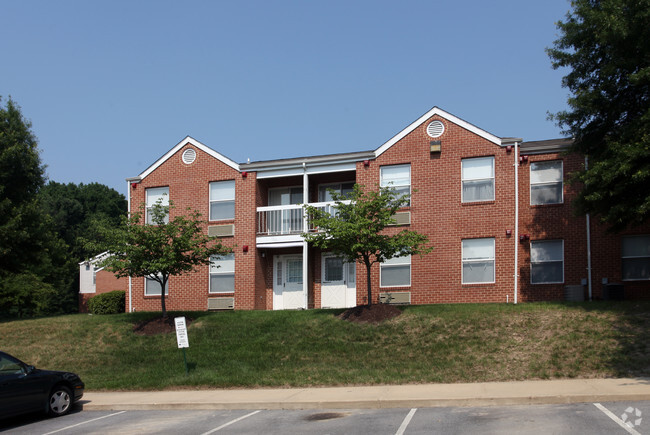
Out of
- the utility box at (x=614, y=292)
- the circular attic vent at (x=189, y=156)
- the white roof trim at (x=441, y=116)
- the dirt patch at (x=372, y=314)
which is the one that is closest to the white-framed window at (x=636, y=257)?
the utility box at (x=614, y=292)

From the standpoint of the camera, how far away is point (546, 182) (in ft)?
71.9

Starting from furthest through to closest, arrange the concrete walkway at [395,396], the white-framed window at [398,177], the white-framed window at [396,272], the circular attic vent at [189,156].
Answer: the circular attic vent at [189,156] → the white-framed window at [398,177] → the white-framed window at [396,272] → the concrete walkway at [395,396]

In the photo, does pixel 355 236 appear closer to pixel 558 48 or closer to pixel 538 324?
pixel 538 324

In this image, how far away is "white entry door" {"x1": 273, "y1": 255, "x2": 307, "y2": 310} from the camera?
2489cm

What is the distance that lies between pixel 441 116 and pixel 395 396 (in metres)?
12.7

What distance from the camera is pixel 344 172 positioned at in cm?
2523

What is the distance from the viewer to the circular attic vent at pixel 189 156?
26.1m

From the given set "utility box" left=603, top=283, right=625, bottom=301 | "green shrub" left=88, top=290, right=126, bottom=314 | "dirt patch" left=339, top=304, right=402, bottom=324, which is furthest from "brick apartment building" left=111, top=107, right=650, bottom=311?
"dirt patch" left=339, top=304, right=402, bottom=324

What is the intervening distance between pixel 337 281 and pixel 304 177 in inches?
→ 159

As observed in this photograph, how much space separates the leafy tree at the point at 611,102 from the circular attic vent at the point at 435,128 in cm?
476

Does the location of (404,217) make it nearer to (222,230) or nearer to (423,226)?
(423,226)

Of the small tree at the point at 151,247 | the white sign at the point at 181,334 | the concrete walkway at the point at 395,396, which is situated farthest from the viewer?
the small tree at the point at 151,247

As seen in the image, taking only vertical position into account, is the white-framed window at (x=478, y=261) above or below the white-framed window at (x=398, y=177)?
below

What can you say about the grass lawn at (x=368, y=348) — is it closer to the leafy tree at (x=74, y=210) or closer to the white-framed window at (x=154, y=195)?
the white-framed window at (x=154, y=195)
